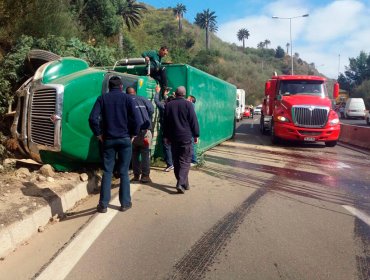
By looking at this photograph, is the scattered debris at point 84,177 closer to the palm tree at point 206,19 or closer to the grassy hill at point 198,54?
the grassy hill at point 198,54

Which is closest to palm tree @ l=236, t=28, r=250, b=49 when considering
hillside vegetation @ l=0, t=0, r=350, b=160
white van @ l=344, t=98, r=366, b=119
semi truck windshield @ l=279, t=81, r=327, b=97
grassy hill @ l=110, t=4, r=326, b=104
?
grassy hill @ l=110, t=4, r=326, b=104

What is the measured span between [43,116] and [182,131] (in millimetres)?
2254

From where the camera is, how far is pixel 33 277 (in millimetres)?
3842

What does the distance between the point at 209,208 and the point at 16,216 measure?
2611 millimetres

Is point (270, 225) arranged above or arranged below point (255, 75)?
below

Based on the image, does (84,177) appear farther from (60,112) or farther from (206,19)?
(206,19)

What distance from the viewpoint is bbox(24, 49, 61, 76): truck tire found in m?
8.35

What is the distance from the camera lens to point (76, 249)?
448 centimetres

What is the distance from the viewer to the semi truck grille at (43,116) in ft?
22.1

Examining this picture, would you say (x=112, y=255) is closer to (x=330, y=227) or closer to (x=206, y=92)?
(x=330, y=227)

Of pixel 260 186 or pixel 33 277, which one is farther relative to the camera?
pixel 260 186

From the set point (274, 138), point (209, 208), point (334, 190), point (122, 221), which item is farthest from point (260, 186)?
point (274, 138)

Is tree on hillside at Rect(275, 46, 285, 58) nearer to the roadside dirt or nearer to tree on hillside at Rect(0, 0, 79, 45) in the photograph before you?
tree on hillside at Rect(0, 0, 79, 45)

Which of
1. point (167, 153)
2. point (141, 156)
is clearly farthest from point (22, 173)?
point (167, 153)
